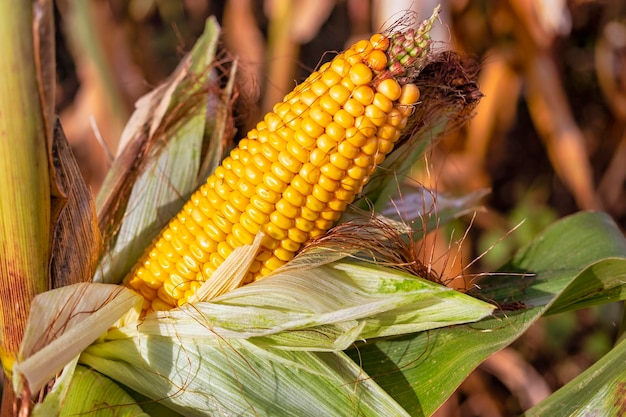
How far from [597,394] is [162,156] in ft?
Result: 2.89

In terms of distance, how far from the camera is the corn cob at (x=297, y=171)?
0.90 meters

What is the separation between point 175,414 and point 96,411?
0.15 meters

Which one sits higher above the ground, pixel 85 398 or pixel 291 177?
pixel 291 177

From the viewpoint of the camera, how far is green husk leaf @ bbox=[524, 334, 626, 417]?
95 centimetres

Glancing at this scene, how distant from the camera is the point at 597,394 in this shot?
98 centimetres

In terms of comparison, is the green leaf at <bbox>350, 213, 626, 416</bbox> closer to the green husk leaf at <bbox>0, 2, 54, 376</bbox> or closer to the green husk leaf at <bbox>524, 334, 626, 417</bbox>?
the green husk leaf at <bbox>524, 334, 626, 417</bbox>

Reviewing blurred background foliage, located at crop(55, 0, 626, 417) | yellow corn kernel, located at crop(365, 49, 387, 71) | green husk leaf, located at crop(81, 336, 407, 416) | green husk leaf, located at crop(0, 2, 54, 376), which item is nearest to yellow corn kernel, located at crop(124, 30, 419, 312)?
yellow corn kernel, located at crop(365, 49, 387, 71)

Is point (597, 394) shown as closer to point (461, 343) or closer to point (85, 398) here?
point (461, 343)

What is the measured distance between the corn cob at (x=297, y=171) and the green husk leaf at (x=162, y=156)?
0.10 m

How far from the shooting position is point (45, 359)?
2.54 ft

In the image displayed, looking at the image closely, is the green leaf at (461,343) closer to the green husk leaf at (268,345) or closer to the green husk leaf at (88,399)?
the green husk leaf at (268,345)

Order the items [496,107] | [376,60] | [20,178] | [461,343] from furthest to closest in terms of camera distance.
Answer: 1. [496,107]
2. [461,343]
3. [376,60]
4. [20,178]

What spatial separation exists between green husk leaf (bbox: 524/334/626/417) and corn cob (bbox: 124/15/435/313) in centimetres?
49

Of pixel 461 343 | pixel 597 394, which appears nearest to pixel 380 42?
pixel 461 343
